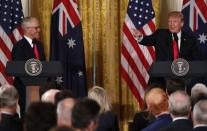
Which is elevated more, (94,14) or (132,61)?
(94,14)

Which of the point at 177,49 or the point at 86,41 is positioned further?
the point at 86,41

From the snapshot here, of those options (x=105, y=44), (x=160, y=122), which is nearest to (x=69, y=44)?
(x=105, y=44)

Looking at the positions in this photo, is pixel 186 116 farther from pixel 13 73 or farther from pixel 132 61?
pixel 132 61

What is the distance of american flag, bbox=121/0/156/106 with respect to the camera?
1110 centimetres

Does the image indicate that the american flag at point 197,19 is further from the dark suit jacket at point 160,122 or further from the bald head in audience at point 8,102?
the bald head in audience at point 8,102

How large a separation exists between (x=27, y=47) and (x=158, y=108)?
4.20 m

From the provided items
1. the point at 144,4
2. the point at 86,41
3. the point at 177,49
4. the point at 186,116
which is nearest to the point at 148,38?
the point at 177,49

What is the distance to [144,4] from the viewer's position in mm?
11148

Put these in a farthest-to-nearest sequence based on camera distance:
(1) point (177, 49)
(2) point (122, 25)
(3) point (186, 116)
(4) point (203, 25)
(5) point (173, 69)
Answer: (2) point (122, 25) < (4) point (203, 25) < (1) point (177, 49) < (5) point (173, 69) < (3) point (186, 116)

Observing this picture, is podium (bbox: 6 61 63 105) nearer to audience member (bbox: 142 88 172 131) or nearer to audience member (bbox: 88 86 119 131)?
audience member (bbox: 88 86 119 131)

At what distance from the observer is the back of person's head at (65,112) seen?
4636 mm

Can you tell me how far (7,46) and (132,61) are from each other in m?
2.19

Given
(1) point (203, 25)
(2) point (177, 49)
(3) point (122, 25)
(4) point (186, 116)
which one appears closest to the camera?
(4) point (186, 116)

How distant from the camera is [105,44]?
38.6 feet
